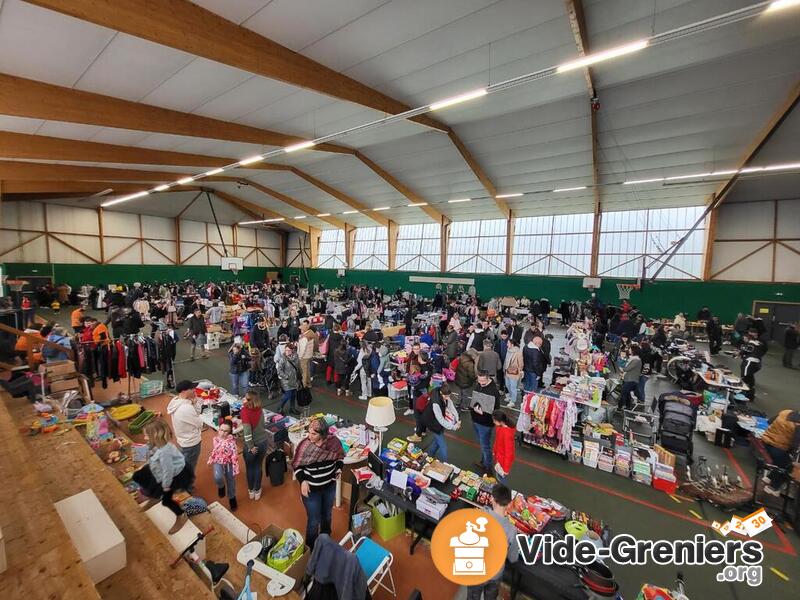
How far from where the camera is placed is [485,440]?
Result: 16.6 ft

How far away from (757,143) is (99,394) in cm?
2022

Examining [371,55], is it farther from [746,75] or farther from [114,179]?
[114,179]

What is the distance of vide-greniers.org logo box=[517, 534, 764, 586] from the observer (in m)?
3.11

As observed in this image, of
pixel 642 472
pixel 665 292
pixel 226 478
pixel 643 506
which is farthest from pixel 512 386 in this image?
pixel 665 292

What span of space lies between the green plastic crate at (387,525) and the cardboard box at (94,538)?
8.04 ft

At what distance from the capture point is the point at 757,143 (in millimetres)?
10469

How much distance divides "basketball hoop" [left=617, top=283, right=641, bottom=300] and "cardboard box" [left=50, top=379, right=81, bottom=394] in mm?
21980

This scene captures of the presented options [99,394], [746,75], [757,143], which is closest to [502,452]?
[99,394]

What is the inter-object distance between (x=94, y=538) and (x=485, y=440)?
4.45 metres

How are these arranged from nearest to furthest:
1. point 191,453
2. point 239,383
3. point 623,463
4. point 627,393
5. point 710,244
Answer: point 191,453 < point 623,463 < point 239,383 < point 627,393 < point 710,244

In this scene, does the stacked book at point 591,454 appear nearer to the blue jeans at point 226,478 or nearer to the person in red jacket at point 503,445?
the person in red jacket at point 503,445

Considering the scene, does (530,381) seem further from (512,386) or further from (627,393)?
(627,393)

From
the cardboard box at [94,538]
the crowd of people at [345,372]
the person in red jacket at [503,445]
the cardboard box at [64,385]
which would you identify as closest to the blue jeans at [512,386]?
the crowd of people at [345,372]

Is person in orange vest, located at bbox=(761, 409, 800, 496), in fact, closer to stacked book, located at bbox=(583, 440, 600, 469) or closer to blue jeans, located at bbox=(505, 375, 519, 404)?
stacked book, located at bbox=(583, 440, 600, 469)
